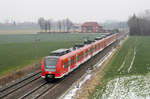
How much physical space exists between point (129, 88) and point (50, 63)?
8.32 m

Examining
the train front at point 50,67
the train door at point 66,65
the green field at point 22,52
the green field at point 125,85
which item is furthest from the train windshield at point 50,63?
the green field at point 22,52

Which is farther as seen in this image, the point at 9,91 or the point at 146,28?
the point at 146,28

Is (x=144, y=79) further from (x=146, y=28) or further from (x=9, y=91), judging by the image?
(x=146, y=28)

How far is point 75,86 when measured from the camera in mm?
20953

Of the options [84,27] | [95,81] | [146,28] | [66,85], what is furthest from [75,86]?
[84,27]

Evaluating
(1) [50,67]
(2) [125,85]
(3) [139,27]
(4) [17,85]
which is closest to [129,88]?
(2) [125,85]

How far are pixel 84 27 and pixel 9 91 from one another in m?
130

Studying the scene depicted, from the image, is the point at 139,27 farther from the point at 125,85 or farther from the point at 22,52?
the point at 125,85

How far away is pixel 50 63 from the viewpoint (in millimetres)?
21828

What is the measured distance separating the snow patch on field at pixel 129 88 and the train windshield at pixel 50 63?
5849 mm

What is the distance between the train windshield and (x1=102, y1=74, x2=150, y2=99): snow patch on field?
5849 millimetres

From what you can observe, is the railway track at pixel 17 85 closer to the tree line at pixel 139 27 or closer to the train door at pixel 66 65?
the train door at pixel 66 65

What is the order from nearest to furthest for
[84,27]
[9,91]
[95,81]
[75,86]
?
[9,91]
[75,86]
[95,81]
[84,27]

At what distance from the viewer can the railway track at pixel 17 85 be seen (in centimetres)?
1921
